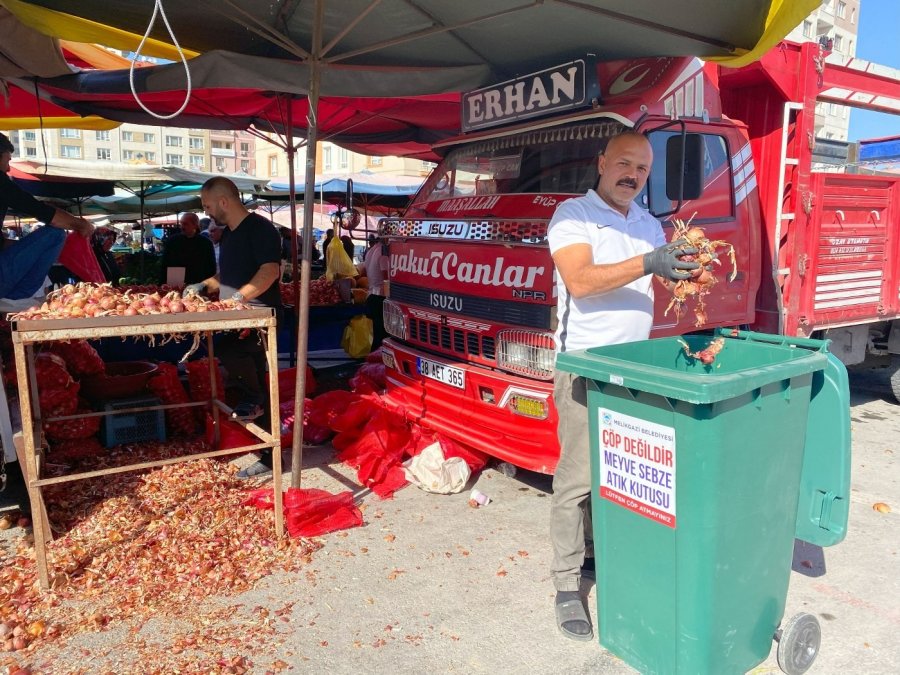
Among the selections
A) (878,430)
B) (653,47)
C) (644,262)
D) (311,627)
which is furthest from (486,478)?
(878,430)

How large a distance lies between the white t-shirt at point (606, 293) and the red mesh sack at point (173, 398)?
3.70 m

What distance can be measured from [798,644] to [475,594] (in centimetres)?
144

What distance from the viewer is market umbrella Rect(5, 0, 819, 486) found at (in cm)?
379

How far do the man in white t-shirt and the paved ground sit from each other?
0.96 ft

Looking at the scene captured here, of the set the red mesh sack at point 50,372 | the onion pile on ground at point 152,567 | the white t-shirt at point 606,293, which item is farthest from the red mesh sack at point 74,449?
the white t-shirt at point 606,293

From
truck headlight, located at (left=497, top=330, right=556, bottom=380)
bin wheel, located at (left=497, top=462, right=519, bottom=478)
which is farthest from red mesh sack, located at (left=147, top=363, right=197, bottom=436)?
truck headlight, located at (left=497, top=330, right=556, bottom=380)

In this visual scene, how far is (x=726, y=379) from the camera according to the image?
2.12 meters

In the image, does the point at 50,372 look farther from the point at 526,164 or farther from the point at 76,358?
the point at 526,164

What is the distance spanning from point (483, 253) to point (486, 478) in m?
1.71

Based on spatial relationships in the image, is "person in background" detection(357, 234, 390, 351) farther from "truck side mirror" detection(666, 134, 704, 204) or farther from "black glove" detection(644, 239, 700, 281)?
"black glove" detection(644, 239, 700, 281)

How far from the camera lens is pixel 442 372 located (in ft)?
15.1

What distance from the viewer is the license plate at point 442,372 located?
4.45 meters

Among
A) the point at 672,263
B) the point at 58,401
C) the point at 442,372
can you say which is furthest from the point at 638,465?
the point at 58,401

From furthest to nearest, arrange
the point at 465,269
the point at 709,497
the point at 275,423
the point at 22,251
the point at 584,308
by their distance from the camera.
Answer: the point at 22,251
the point at 465,269
the point at 275,423
the point at 584,308
the point at 709,497
